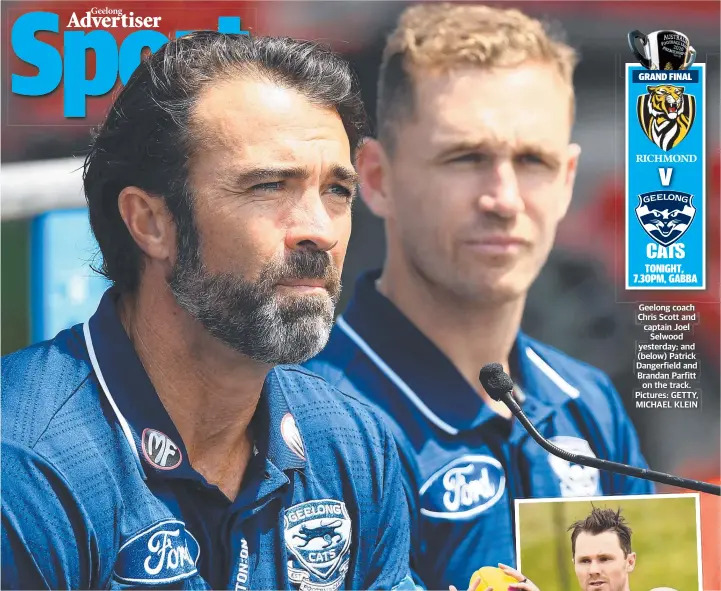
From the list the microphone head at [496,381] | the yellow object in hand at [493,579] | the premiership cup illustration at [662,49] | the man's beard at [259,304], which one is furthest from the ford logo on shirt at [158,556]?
the premiership cup illustration at [662,49]

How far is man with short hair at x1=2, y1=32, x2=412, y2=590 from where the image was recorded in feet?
9.71

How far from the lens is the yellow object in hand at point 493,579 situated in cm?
327

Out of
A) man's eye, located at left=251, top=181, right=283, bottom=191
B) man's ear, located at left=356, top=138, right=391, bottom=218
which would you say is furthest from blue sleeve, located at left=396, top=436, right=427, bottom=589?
man's eye, located at left=251, top=181, right=283, bottom=191

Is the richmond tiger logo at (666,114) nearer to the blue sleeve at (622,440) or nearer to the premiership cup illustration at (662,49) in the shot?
the premiership cup illustration at (662,49)

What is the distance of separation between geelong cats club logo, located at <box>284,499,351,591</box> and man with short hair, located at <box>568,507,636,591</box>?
2.57ft

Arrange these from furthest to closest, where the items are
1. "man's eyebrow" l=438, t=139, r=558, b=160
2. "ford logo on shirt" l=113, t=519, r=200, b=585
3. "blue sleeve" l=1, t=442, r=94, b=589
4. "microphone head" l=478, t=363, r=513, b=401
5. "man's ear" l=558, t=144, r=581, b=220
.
Result: 1. "man's ear" l=558, t=144, r=581, b=220
2. "man's eyebrow" l=438, t=139, r=558, b=160
3. "microphone head" l=478, t=363, r=513, b=401
4. "ford logo on shirt" l=113, t=519, r=200, b=585
5. "blue sleeve" l=1, t=442, r=94, b=589

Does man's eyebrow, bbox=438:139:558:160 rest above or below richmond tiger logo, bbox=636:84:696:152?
below

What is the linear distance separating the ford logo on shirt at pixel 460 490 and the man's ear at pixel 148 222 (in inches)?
45.0

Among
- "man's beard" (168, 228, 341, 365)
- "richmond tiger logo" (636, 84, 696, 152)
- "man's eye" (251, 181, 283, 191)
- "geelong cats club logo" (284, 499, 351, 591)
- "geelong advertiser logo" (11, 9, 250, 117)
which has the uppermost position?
"geelong advertiser logo" (11, 9, 250, 117)

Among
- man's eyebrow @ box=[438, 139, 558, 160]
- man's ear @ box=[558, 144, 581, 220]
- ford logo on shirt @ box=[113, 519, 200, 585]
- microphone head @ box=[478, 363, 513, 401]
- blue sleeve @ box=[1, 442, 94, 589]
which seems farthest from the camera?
man's ear @ box=[558, 144, 581, 220]

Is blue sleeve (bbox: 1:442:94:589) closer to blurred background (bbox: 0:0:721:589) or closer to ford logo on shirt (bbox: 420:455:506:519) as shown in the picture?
blurred background (bbox: 0:0:721:589)

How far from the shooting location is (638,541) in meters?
3.38

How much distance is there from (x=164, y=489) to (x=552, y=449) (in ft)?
4.05

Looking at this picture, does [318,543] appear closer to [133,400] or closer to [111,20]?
[133,400]
